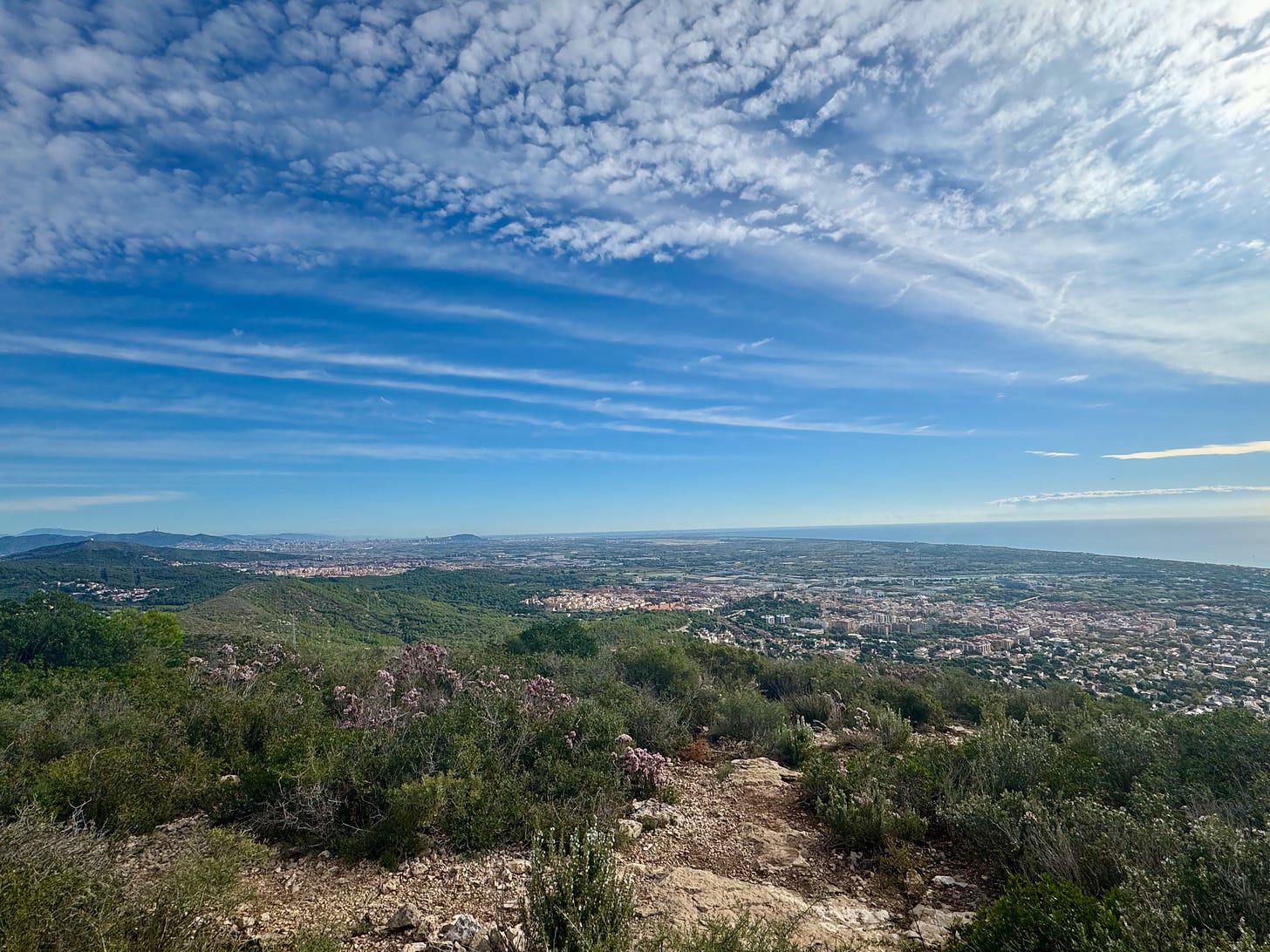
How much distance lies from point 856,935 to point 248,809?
19.6 feet

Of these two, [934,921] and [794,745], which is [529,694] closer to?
[794,745]

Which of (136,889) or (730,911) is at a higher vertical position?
(136,889)

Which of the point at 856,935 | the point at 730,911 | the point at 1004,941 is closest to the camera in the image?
the point at 1004,941

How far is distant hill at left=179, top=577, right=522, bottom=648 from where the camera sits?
34.3 metres

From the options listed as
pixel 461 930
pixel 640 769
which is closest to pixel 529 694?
pixel 640 769

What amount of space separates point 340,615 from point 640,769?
148 feet

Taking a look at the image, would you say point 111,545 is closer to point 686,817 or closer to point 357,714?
point 357,714

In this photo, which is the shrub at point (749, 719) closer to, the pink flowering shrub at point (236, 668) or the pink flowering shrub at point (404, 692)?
the pink flowering shrub at point (404, 692)

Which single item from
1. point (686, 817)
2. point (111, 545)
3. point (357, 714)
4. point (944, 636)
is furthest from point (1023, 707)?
point (111, 545)

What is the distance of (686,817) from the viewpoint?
6312 mm

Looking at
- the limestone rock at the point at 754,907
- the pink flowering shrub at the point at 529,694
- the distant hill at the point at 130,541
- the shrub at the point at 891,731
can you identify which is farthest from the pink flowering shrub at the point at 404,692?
the distant hill at the point at 130,541

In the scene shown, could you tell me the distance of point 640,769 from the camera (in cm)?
691

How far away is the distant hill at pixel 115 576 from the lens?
168ft

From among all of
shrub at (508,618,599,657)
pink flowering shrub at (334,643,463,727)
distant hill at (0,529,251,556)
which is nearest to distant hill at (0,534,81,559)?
distant hill at (0,529,251,556)
